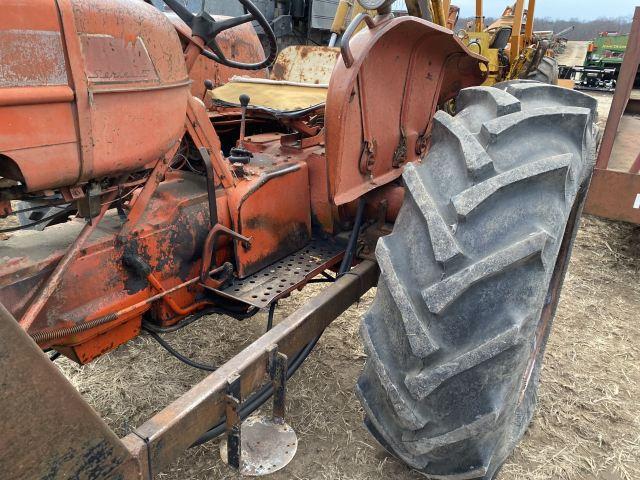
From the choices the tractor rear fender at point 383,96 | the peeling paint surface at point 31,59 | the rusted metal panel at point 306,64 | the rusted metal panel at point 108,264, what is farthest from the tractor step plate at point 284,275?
the rusted metal panel at point 306,64

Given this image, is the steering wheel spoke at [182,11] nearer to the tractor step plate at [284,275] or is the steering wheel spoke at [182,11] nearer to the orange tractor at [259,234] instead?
the orange tractor at [259,234]

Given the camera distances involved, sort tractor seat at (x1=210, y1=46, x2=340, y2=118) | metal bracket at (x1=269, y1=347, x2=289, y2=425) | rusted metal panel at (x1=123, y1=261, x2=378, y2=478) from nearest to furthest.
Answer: rusted metal panel at (x1=123, y1=261, x2=378, y2=478) < metal bracket at (x1=269, y1=347, x2=289, y2=425) < tractor seat at (x1=210, y1=46, x2=340, y2=118)

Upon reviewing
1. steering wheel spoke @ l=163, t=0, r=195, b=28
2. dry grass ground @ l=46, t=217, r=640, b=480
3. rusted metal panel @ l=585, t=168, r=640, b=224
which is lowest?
dry grass ground @ l=46, t=217, r=640, b=480

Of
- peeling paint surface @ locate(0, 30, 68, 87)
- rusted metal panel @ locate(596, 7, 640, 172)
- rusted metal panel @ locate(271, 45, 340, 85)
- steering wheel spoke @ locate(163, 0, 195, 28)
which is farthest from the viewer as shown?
rusted metal panel @ locate(271, 45, 340, 85)

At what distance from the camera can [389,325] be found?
4.83ft

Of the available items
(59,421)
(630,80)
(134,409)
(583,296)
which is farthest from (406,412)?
(583,296)

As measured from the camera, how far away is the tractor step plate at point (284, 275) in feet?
5.80

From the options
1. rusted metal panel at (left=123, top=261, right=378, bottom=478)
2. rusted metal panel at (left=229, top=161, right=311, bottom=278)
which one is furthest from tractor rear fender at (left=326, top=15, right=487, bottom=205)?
rusted metal panel at (left=123, top=261, right=378, bottom=478)

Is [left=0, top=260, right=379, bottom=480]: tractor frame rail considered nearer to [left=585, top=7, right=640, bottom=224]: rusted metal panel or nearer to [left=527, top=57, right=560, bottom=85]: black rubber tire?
[left=585, top=7, right=640, bottom=224]: rusted metal panel

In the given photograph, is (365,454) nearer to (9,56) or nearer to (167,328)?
(167,328)

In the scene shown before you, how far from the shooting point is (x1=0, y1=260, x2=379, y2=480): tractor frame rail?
0.81 meters

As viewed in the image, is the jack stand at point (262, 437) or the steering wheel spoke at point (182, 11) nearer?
the jack stand at point (262, 437)

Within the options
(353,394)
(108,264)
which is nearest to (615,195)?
(353,394)

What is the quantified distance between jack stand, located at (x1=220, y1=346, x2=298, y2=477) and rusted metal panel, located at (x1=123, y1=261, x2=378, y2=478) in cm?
3
